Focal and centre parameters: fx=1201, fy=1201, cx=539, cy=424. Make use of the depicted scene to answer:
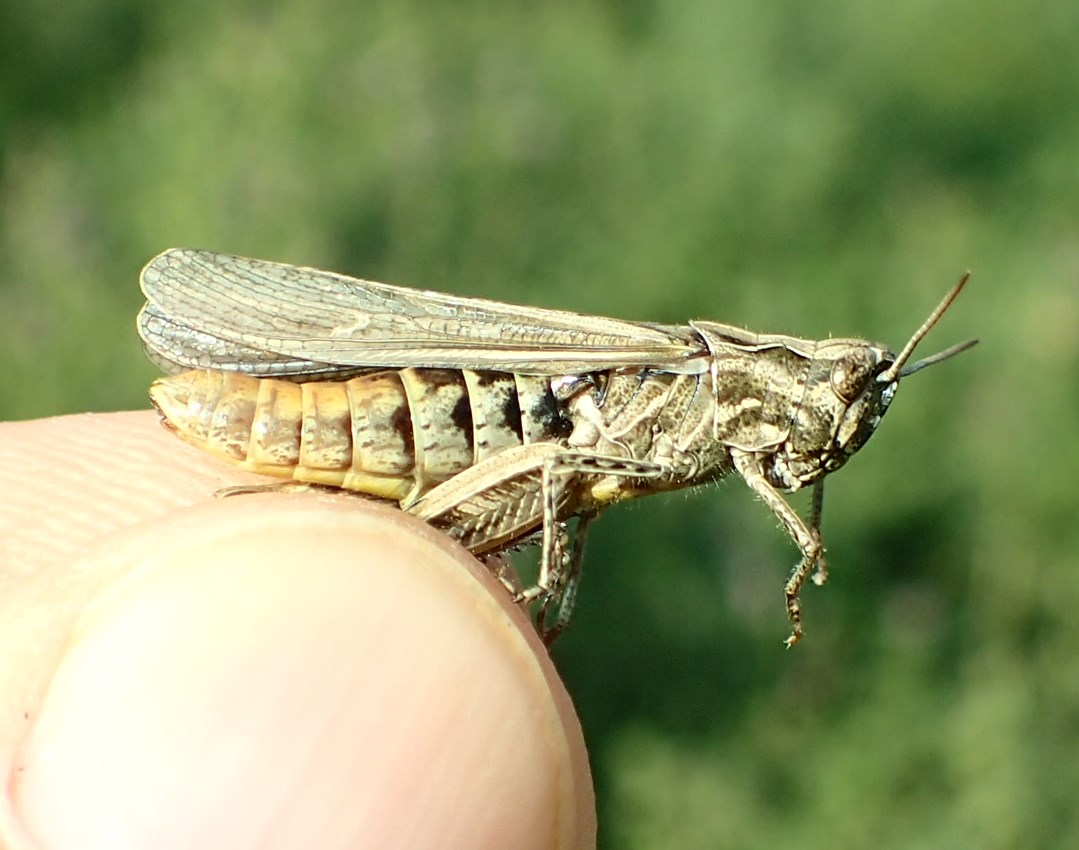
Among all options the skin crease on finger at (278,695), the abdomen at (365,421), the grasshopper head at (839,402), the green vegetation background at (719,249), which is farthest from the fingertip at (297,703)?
the green vegetation background at (719,249)

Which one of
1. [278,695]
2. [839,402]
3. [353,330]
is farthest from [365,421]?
[839,402]

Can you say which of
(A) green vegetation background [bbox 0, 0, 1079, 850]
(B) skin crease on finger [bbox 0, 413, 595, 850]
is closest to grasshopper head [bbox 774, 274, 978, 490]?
(B) skin crease on finger [bbox 0, 413, 595, 850]

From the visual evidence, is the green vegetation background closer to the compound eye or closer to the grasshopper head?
the grasshopper head

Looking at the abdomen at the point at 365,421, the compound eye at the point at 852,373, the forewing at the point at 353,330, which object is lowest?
the abdomen at the point at 365,421

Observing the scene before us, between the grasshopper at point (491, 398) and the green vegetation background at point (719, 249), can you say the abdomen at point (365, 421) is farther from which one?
the green vegetation background at point (719, 249)

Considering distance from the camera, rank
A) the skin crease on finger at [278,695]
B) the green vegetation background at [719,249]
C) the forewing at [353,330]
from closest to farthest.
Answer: the skin crease on finger at [278,695]
the forewing at [353,330]
the green vegetation background at [719,249]

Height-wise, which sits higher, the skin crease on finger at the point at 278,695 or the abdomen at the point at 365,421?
the abdomen at the point at 365,421

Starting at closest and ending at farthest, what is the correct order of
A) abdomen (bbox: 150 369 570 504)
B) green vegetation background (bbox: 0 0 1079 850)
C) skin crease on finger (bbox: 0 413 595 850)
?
skin crease on finger (bbox: 0 413 595 850), abdomen (bbox: 150 369 570 504), green vegetation background (bbox: 0 0 1079 850)

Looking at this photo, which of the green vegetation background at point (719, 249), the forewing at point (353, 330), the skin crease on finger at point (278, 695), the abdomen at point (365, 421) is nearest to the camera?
the skin crease on finger at point (278, 695)
